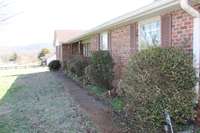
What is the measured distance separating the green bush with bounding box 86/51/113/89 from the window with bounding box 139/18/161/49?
2.42 m

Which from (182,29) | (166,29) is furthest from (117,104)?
(182,29)

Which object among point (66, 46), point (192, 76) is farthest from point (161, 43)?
point (66, 46)

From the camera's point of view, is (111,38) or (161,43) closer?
(161,43)

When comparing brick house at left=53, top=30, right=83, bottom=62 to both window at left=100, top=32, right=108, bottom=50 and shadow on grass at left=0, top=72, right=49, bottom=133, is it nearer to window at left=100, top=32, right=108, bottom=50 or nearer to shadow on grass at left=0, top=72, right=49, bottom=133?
window at left=100, top=32, right=108, bottom=50

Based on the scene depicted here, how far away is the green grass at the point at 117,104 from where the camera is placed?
8.28 m

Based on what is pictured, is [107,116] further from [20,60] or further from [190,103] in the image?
[20,60]

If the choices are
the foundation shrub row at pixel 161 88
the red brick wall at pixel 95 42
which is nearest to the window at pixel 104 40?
the red brick wall at pixel 95 42

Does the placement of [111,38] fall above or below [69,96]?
above

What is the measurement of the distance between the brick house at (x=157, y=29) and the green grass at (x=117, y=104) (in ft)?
5.47

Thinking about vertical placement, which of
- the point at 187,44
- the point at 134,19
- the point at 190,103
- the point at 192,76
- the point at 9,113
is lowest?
the point at 9,113

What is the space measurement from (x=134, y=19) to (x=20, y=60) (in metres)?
54.0

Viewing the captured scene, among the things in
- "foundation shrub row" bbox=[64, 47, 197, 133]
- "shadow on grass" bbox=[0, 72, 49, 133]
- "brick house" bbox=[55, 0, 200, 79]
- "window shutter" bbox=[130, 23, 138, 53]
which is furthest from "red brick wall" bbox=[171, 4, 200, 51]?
"shadow on grass" bbox=[0, 72, 49, 133]

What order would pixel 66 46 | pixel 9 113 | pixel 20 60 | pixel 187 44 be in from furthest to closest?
pixel 20 60
pixel 66 46
pixel 9 113
pixel 187 44

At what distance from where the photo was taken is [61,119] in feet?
25.1
